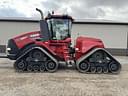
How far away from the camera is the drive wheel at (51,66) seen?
12.0 m

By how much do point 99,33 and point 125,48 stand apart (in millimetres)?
2652

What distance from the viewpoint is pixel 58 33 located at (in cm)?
1310

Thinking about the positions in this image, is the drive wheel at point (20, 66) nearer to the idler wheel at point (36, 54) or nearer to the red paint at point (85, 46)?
the idler wheel at point (36, 54)

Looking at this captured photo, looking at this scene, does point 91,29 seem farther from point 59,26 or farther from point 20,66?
point 20,66

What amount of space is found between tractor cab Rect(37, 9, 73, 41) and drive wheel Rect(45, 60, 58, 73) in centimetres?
137

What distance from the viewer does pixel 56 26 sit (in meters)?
13.1

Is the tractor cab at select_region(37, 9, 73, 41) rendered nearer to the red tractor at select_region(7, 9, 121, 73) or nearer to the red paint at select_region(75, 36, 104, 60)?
the red tractor at select_region(7, 9, 121, 73)

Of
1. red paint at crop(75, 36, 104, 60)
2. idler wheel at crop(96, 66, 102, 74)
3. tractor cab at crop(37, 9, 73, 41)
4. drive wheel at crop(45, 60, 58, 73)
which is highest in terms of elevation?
tractor cab at crop(37, 9, 73, 41)

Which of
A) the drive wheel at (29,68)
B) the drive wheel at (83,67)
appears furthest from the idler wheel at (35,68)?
the drive wheel at (83,67)

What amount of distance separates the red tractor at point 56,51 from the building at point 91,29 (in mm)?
12749

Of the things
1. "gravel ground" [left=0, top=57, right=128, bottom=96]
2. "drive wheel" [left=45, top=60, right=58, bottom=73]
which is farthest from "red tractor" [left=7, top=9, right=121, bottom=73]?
"gravel ground" [left=0, top=57, right=128, bottom=96]

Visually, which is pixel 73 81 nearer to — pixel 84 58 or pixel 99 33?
pixel 84 58

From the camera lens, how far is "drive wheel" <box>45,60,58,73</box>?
12047 millimetres

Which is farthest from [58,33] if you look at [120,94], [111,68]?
[120,94]
